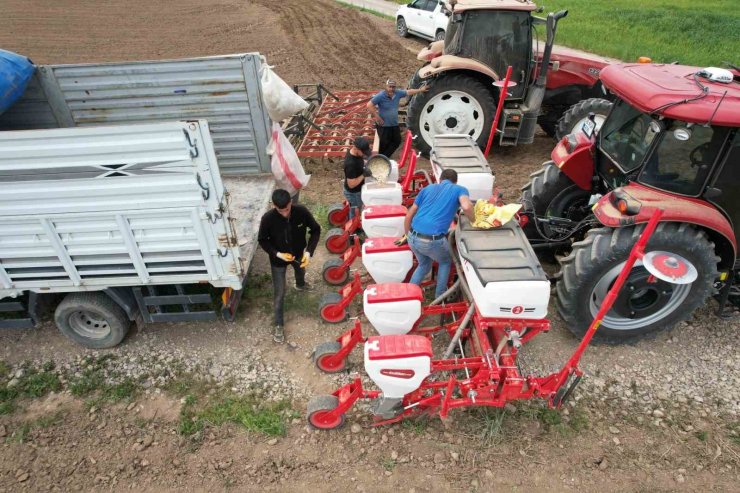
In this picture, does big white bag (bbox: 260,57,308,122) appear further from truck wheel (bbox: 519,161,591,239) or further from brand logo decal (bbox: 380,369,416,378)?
brand logo decal (bbox: 380,369,416,378)

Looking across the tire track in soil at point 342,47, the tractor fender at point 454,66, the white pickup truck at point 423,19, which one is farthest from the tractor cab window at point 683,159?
the white pickup truck at point 423,19

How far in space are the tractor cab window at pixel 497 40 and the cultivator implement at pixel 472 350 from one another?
4.18 meters

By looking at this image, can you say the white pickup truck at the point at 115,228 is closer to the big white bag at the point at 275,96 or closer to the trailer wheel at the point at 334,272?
the big white bag at the point at 275,96

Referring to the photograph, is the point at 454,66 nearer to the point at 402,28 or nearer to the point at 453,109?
the point at 453,109

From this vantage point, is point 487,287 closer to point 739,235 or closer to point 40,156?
point 739,235

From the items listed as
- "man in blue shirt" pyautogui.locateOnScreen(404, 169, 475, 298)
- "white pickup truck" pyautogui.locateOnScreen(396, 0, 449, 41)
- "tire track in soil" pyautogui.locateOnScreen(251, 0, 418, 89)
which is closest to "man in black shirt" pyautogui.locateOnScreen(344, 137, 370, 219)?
"man in blue shirt" pyautogui.locateOnScreen(404, 169, 475, 298)

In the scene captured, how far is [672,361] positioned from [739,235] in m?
1.18

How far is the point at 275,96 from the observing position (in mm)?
4719

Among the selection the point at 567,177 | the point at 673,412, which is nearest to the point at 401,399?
the point at 673,412

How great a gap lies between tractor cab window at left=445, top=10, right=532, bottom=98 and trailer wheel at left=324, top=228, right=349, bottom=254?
143 inches

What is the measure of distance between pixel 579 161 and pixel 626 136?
574 mm

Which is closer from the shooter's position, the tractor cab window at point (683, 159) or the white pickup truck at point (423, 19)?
the tractor cab window at point (683, 159)

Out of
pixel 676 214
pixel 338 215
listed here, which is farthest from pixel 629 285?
pixel 338 215

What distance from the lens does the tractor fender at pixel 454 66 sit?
6520mm
